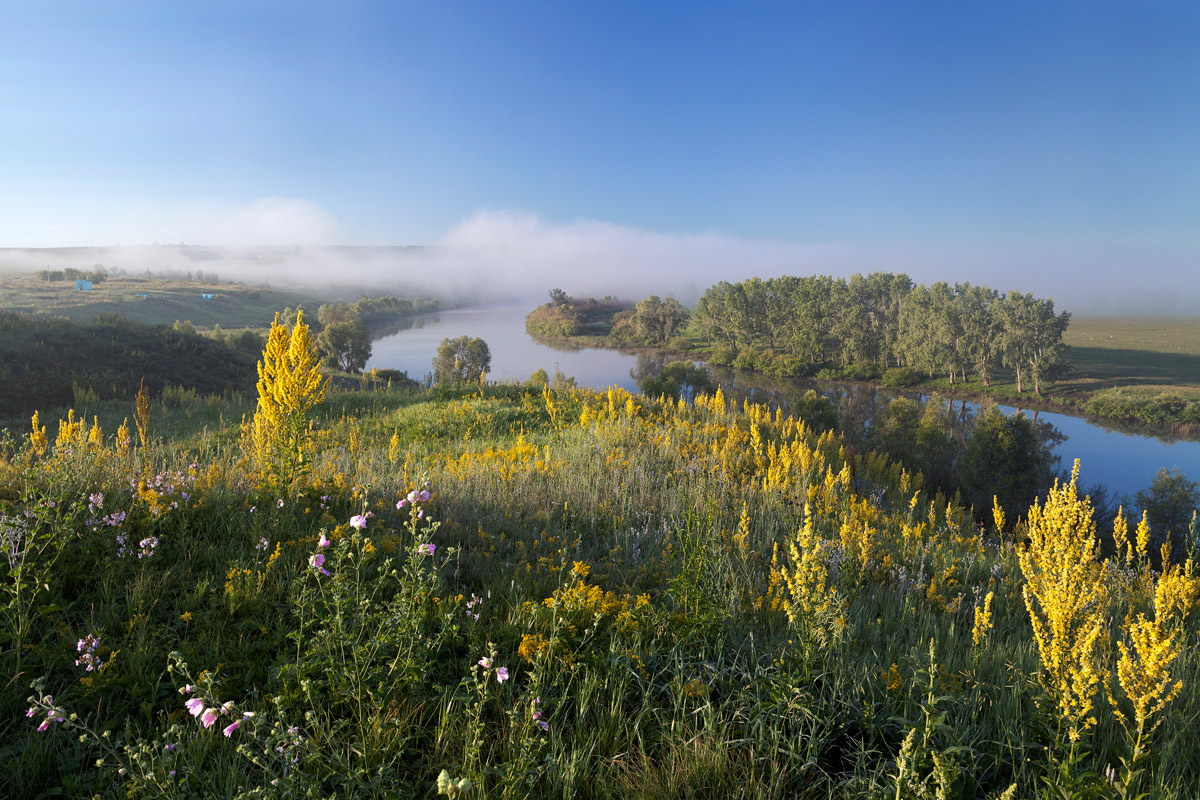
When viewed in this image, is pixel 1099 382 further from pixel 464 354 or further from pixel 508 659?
pixel 508 659

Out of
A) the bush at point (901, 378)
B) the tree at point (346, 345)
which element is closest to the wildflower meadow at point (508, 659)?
the tree at point (346, 345)

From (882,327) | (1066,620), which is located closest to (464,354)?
(1066,620)

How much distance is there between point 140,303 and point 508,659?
67.4m

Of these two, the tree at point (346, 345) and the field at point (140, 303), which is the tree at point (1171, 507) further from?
the field at point (140, 303)

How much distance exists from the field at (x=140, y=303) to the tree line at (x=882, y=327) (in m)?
64.5

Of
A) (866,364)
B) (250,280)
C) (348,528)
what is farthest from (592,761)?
(250,280)

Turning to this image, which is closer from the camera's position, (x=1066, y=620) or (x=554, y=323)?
(x=1066, y=620)

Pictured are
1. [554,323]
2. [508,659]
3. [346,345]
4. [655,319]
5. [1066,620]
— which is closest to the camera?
[1066,620]

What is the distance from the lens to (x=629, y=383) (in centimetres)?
4566

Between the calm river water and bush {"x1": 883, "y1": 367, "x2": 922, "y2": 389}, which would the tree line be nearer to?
bush {"x1": 883, "y1": 367, "x2": 922, "y2": 389}

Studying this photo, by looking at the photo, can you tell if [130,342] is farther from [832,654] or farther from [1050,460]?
[1050,460]

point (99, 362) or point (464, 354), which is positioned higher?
point (464, 354)

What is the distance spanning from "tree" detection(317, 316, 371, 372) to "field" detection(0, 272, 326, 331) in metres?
10.9

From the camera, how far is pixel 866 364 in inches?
2613
